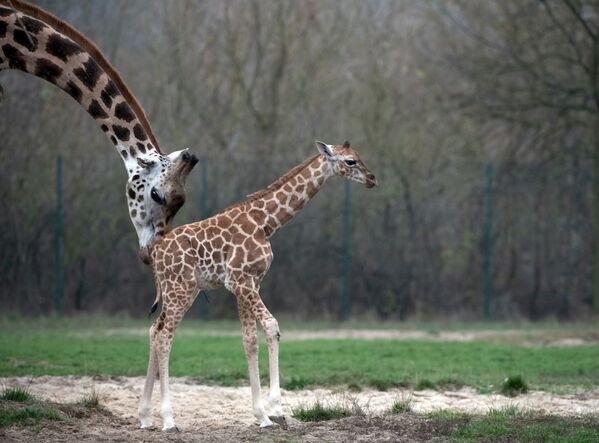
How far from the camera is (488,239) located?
1923 cm

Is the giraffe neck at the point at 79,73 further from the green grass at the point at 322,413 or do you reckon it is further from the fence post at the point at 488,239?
the fence post at the point at 488,239

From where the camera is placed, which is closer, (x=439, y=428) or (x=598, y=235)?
(x=439, y=428)

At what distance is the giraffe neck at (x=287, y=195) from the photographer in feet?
28.0

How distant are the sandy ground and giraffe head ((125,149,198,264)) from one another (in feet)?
4.65

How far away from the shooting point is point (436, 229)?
774 inches

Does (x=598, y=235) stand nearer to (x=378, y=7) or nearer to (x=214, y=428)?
(x=378, y=7)

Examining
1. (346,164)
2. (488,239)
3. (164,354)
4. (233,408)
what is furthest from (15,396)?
(488,239)

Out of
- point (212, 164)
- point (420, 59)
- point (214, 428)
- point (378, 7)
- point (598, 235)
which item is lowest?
point (214, 428)

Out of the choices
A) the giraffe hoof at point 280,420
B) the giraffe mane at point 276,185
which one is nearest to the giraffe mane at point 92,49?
the giraffe mane at point 276,185

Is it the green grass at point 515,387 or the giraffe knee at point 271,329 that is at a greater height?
the giraffe knee at point 271,329

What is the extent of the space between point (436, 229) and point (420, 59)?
4.64 metres

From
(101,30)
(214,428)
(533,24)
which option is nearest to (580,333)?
(533,24)

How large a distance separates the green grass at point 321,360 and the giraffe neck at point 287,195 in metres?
2.48

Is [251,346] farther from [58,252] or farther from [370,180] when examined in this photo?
[58,252]
